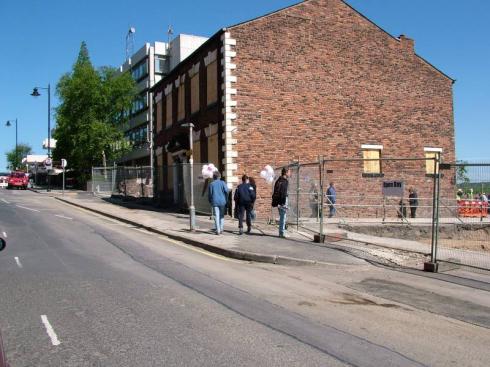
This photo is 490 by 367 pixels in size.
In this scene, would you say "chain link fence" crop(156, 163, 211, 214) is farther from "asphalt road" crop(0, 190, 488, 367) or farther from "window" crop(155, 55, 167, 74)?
"window" crop(155, 55, 167, 74)

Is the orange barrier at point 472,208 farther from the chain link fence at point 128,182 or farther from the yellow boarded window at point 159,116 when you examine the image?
the yellow boarded window at point 159,116

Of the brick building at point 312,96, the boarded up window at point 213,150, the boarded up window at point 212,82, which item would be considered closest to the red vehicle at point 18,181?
the brick building at point 312,96

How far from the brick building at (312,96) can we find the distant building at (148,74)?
39750 mm

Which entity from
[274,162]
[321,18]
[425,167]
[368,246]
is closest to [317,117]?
[274,162]

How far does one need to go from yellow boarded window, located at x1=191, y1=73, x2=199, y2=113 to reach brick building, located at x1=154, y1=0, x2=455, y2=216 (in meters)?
0.05

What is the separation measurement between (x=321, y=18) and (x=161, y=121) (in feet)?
39.9

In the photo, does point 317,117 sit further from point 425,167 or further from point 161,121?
point 161,121

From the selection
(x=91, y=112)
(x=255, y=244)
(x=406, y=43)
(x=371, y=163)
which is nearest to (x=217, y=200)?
(x=255, y=244)

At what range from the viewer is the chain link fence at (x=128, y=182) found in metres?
32.4

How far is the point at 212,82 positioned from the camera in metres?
23.7

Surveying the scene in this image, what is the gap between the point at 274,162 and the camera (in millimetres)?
22828

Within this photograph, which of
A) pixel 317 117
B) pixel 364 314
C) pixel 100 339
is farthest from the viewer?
pixel 317 117

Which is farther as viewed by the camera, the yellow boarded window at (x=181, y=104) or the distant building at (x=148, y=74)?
the distant building at (x=148, y=74)

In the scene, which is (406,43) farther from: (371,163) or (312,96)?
(371,163)
